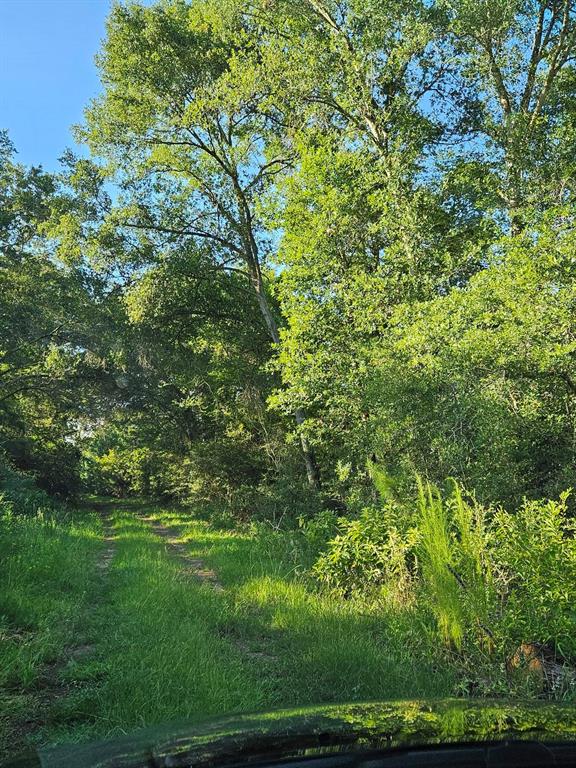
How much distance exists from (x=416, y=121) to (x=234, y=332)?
9804 millimetres

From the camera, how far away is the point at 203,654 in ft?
17.1

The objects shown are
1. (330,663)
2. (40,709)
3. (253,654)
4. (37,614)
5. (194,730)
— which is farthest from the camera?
(37,614)

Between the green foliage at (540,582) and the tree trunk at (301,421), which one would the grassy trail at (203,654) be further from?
the tree trunk at (301,421)

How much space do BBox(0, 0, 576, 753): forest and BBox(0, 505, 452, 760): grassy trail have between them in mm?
41

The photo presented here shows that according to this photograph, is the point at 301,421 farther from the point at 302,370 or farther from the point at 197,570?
the point at 197,570

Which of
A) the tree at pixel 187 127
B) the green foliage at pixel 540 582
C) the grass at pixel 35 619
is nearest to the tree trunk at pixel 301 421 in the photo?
the tree at pixel 187 127

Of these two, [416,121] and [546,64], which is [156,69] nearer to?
[416,121]

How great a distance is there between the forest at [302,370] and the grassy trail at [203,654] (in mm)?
41

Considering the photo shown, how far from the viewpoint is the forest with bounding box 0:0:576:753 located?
5.05 meters

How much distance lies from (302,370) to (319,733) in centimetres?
1120

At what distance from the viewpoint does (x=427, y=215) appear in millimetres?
13008

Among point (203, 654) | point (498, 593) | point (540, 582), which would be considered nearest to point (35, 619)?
point (203, 654)

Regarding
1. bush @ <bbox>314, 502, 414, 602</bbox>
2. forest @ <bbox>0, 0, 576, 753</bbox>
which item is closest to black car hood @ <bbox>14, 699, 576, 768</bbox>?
forest @ <bbox>0, 0, 576, 753</bbox>

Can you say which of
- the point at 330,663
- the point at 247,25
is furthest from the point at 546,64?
the point at 330,663
